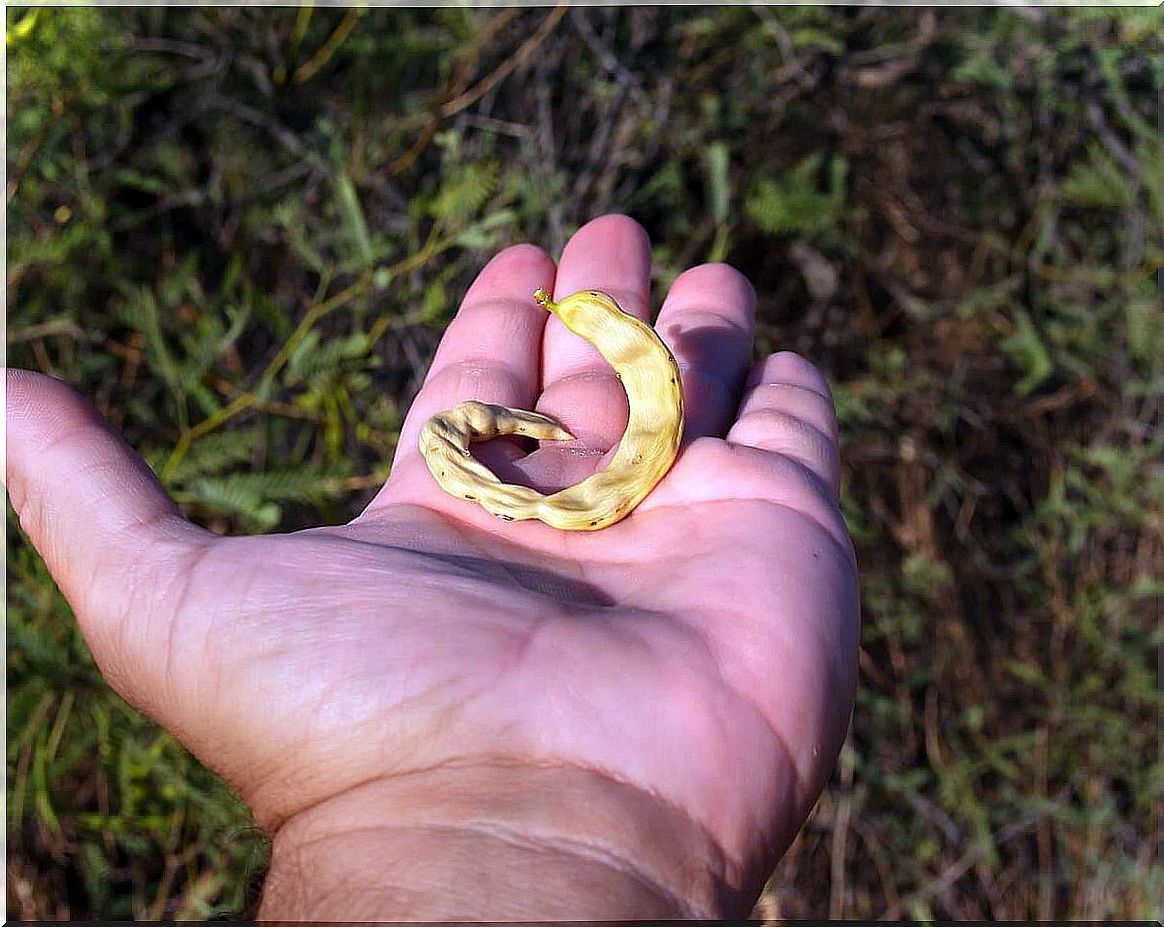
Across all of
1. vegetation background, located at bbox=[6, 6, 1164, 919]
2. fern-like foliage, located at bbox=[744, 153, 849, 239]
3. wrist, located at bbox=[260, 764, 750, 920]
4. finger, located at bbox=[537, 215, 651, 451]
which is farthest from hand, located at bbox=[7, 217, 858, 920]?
fern-like foliage, located at bbox=[744, 153, 849, 239]

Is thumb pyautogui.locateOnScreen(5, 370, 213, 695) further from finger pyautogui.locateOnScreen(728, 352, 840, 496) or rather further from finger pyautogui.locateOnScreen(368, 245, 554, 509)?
finger pyautogui.locateOnScreen(728, 352, 840, 496)

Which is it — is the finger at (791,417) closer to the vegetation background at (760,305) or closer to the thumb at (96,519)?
the vegetation background at (760,305)

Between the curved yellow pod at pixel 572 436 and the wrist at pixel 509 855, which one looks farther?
the curved yellow pod at pixel 572 436

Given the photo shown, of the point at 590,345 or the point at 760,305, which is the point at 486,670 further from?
the point at 760,305

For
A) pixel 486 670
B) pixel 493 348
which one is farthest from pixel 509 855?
pixel 493 348

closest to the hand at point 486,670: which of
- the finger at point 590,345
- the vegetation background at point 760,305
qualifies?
the finger at point 590,345

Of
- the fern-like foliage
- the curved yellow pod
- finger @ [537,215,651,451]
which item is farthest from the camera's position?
the fern-like foliage

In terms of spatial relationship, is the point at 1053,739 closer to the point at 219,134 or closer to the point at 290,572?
the point at 290,572
